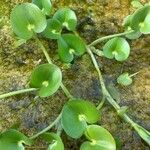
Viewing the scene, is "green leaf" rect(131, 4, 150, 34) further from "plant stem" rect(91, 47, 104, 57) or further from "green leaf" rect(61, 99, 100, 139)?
"green leaf" rect(61, 99, 100, 139)

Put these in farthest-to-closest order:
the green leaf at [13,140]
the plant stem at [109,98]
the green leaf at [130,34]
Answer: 1. the green leaf at [130,34]
2. the plant stem at [109,98]
3. the green leaf at [13,140]

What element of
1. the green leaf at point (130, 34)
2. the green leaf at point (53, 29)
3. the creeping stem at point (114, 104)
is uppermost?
the green leaf at point (53, 29)

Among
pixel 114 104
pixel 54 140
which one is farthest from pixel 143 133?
pixel 54 140

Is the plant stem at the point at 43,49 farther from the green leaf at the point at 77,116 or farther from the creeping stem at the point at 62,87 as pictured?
the green leaf at the point at 77,116

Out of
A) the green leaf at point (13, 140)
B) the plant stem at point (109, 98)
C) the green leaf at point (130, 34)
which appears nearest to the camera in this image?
the green leaf at point (13, 140)

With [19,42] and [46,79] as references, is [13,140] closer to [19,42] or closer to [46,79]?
[46,79]

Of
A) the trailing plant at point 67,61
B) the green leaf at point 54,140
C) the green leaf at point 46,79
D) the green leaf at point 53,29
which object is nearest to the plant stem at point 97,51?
the trailing plant at point 67,61

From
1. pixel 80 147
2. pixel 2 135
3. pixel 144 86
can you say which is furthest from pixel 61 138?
pixel 144 86
